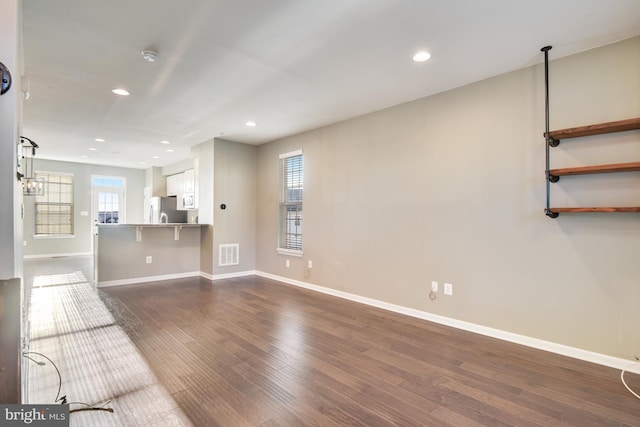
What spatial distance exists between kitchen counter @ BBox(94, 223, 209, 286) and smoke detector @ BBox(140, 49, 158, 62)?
3.30 m

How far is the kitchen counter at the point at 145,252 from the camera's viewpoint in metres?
5.05

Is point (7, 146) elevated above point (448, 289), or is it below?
above

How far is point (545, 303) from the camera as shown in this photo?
109 inches

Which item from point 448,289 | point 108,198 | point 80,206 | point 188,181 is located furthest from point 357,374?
point 108,198

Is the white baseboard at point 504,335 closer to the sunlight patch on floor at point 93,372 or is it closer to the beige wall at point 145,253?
the sunlight patch on floor at point 93,372

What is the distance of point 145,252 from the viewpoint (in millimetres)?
5445

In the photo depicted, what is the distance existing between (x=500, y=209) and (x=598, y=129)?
961 millimetres

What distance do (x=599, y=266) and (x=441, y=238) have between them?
1.32 meters

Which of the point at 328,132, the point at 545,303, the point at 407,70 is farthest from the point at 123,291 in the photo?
the point at 545,303

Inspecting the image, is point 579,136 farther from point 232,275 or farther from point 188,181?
point 188,181

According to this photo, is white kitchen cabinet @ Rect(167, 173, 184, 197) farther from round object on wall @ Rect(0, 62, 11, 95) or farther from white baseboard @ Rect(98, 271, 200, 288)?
round object on wall @ Rect(0, 62, 11, 95)

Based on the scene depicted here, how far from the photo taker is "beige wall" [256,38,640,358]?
248 cm

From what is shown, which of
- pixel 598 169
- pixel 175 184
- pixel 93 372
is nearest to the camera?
pixel 93 372

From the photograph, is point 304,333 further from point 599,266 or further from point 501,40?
point 501,40
